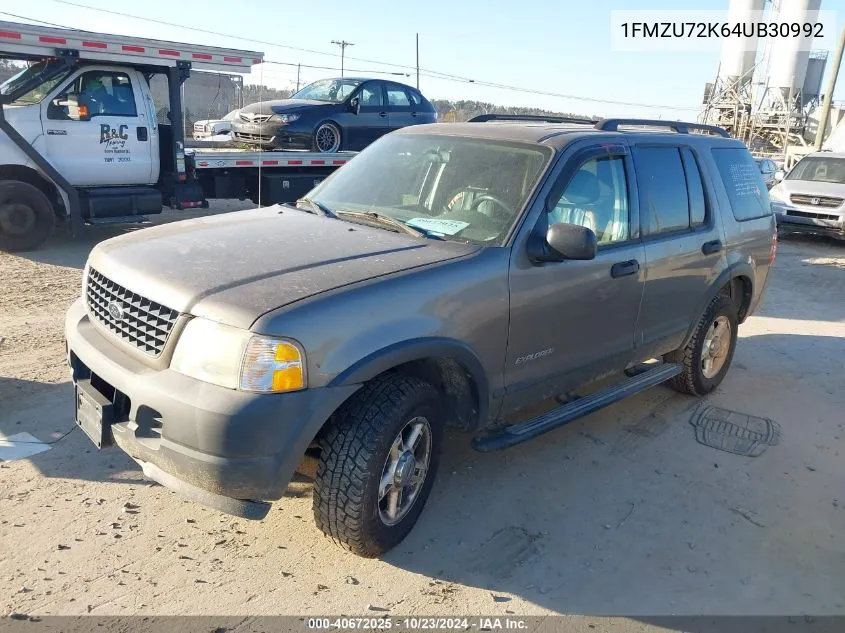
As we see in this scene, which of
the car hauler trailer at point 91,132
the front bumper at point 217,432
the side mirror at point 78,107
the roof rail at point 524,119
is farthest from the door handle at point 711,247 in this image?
the side mirror at point 78,107

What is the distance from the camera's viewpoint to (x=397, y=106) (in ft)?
45.0

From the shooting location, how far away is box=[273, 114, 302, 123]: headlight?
12.3 metres

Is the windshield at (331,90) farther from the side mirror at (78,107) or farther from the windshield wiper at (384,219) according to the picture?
the windshield wiper at (384,219)

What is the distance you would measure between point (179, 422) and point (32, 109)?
27.7 ft

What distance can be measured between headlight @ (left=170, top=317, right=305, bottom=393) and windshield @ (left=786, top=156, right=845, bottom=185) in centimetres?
1437

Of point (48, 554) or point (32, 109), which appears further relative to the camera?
point (32, 109)

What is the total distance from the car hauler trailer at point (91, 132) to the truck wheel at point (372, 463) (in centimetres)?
625

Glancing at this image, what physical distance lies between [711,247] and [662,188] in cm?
69

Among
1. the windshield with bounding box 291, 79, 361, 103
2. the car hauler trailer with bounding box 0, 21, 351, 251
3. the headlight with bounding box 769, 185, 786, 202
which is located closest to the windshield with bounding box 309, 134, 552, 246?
the car hauler trailer with bounding box 0, 21, 351, 251

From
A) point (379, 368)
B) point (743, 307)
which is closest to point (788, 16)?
point (743, 307)

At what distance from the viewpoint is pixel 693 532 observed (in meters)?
3.60

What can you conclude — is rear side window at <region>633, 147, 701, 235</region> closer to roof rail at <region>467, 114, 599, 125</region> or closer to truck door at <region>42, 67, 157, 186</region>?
roof rail at <region>467, 114, 599, 125</region>

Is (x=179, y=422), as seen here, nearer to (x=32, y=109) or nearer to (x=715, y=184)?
(x=715, y=184)

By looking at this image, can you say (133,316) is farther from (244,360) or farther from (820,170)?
(820,170)
